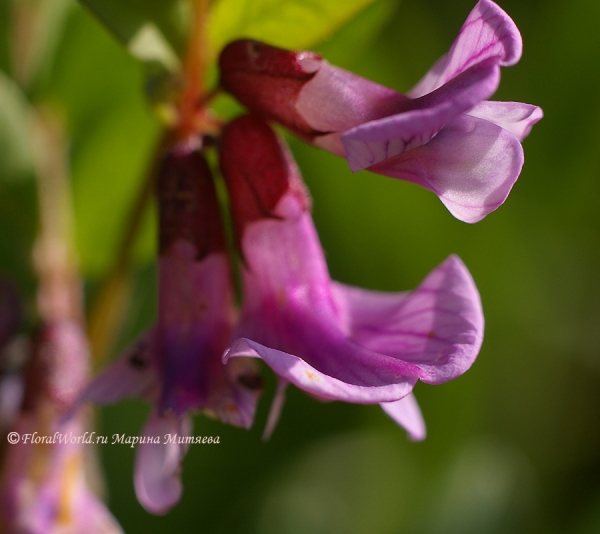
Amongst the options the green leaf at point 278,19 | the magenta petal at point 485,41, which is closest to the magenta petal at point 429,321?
the magenta petal at point 485,41

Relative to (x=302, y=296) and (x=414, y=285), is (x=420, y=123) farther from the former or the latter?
(x=414, y=285)

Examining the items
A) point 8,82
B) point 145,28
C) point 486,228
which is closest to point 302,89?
point 145,28

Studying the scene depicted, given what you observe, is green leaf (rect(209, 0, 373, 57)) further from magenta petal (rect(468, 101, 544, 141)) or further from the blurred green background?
the blurred green background

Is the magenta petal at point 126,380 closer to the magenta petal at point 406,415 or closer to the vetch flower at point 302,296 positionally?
the vetch flower at point 302,296

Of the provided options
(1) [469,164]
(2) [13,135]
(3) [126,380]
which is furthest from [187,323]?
(2) [13,135]

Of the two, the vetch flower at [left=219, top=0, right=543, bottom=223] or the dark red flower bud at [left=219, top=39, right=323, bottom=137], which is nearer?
the vetch flower at [left=219, top=0, right=543, bottom=223]

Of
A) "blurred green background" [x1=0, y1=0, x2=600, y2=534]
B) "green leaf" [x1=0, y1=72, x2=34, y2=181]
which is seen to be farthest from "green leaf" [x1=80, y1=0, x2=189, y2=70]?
"blurred green background" [x1=0, y1=0, x2=600, y2=534]

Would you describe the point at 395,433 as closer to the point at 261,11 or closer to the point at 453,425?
the point at 453,425
